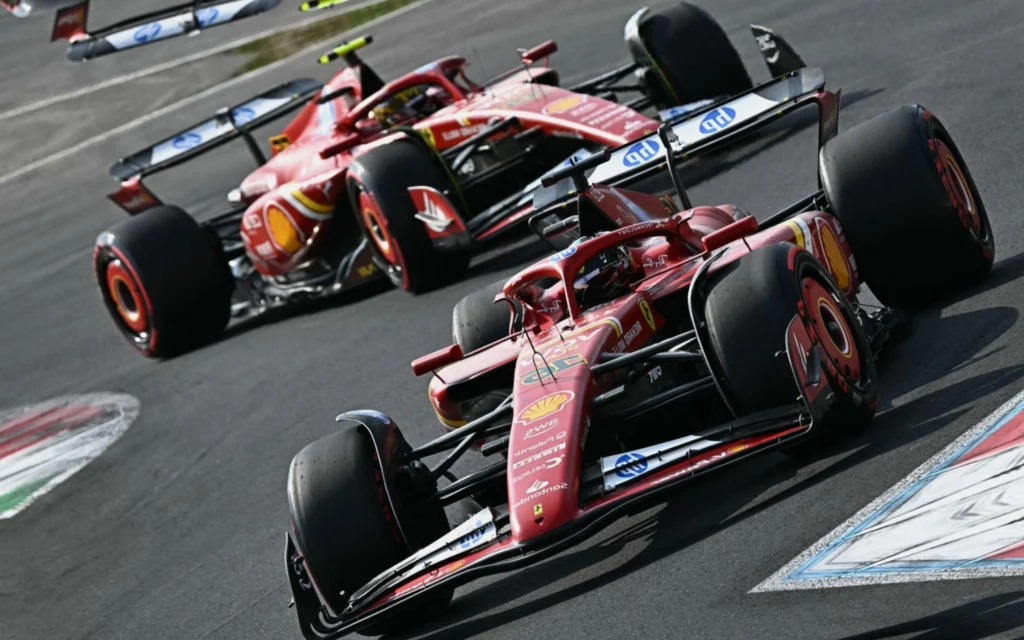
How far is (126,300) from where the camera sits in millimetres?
13977

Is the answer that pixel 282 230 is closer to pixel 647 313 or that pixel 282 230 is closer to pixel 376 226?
pixel 376 226

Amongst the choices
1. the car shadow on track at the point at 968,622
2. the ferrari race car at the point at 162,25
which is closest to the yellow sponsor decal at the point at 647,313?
the car shadow on track at the point at 968,622

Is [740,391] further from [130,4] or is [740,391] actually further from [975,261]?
[130,4]

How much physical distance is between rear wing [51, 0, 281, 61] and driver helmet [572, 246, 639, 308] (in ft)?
23.7

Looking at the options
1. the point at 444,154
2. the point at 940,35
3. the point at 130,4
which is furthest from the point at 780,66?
the point at 130,4

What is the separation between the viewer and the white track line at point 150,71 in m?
25.8

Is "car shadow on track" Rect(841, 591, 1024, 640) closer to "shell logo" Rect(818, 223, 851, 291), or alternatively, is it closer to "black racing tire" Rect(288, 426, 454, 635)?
"black racing tire" Rect(288, 426, 454, 635)

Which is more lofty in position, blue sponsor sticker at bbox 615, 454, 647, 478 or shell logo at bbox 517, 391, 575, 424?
shell logo at bbox 517, 391, 575, 424

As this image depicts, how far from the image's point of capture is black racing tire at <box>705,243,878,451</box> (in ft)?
21.1

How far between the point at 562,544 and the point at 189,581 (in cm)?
324

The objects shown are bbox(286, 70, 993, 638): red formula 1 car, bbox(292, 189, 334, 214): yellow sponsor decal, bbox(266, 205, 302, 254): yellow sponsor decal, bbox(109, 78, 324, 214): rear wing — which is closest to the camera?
bbox(286, 70, 993, 638): red formula 1 car

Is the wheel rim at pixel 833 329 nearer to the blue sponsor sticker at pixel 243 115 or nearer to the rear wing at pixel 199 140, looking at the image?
the rear wing at pixel 199 140

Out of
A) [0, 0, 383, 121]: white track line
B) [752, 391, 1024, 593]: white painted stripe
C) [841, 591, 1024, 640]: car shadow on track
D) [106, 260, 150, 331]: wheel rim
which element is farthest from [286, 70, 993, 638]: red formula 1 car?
[0, 0, 383, 121]: white track line

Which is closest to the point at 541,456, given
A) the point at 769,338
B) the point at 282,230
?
the point at 769,338
